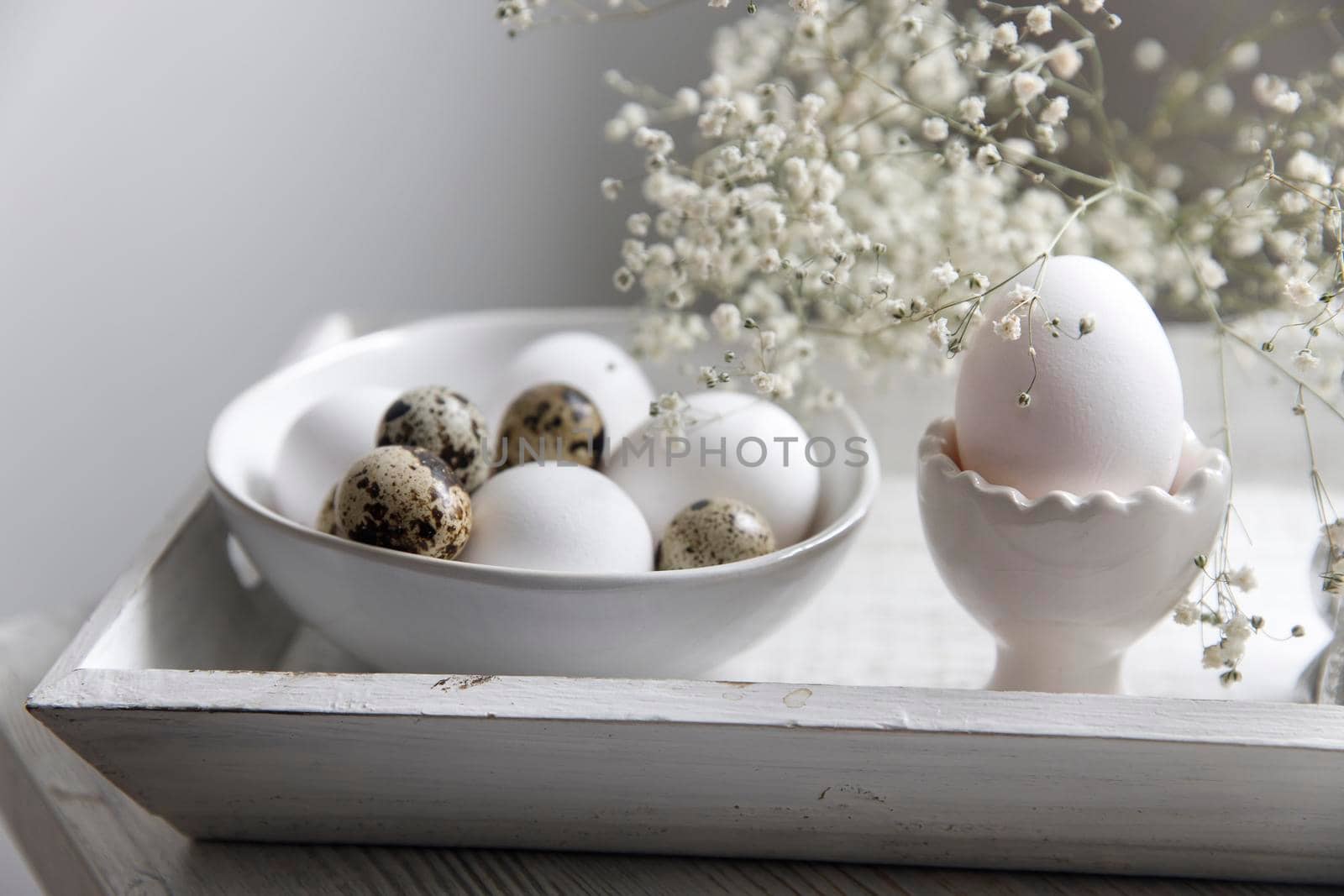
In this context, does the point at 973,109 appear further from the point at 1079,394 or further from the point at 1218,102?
the point at 1218,102

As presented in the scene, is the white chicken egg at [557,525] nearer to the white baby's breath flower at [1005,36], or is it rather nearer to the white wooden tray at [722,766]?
the white wooden tray at [722,766]

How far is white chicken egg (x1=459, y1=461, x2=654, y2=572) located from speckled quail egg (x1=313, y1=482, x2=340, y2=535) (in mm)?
64

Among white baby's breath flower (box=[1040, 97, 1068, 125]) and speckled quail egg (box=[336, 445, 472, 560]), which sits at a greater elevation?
white baby's breath flower (box=[1040, 97, 1068, 125])

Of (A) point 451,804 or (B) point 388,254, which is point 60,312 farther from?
(A) point 451,804

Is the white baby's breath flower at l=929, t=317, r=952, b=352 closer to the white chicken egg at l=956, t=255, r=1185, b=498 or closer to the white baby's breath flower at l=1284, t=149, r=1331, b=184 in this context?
the white chicken egg at l=956, t=255, r=1185, b=498

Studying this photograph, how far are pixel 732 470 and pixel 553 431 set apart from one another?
0.30 ft

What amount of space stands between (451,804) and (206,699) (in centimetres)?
10

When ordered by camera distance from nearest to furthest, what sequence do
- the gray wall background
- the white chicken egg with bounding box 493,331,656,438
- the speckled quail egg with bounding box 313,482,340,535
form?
1. the speckled quail egg with bounding box 313,482,340,535
2. the white chicken egg with bounding box 493,331,656,438
3. the gray wall background

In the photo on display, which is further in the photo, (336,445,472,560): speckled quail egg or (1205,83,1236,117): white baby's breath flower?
(1205,83,1236,117): white baby's breath flower

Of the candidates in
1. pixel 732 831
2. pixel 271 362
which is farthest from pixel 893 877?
pixel 271 362

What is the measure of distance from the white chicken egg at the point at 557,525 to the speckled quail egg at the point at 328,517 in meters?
0.06

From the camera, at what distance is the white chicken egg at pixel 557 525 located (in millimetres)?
455

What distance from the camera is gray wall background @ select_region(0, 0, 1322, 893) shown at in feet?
2.97

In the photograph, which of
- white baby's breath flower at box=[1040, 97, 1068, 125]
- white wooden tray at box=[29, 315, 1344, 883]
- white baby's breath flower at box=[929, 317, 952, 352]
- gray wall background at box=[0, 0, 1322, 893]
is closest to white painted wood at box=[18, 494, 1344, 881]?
white wooden tray at box=[29, 315, 1344, 883]
